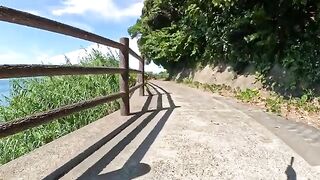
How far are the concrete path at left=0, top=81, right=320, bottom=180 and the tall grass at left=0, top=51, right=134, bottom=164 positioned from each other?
810 mm

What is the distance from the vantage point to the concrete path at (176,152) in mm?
2598

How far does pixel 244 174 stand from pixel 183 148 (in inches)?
27.9

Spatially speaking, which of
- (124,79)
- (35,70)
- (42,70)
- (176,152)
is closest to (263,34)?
(124,79)

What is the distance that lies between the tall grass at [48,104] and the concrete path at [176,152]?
2.66 feet

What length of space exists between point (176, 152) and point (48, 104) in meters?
2.80

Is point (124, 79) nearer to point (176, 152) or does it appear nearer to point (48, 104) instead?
point (48, 104)

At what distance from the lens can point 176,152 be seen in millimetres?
3115

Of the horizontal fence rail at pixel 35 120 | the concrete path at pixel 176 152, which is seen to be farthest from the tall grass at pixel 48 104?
the horizontal fence rail at pixel 35 120

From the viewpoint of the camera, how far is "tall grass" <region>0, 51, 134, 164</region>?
450 cm

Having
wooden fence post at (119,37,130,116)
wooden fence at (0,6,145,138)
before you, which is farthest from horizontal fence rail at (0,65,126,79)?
wooden fence post at (119,37,130,116)

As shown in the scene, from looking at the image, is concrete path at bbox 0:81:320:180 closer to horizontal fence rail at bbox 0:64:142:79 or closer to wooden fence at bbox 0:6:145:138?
wooden fence at bbox 0:6:145:138

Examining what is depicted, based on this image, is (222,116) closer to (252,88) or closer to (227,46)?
(252,88)

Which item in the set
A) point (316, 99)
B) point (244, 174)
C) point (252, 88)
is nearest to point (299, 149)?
point (244, 174)

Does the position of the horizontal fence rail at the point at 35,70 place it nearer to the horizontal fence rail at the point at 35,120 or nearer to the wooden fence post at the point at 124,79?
the horizontal fence rail at the point at 35,120
